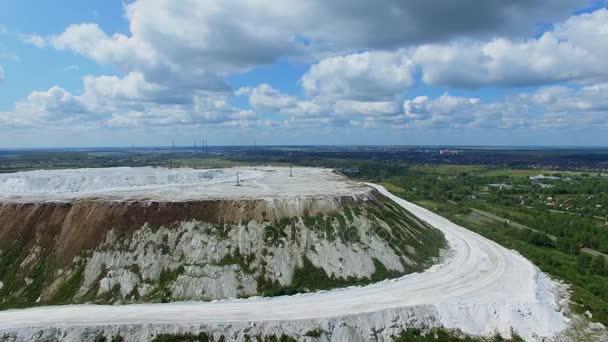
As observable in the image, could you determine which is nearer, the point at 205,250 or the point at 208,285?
the point at 208,285

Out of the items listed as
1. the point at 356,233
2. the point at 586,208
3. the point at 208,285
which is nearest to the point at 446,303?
the point at 356,233

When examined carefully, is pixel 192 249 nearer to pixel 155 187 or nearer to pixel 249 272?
pixel 249 272

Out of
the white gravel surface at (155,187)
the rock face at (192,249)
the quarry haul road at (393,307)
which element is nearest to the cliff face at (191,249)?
the rock face at (192,249)

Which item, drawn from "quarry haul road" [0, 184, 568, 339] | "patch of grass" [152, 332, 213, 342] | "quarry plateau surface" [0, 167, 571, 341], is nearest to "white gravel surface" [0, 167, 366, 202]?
"quarry plateau surface" [0, 167, 571, 341]

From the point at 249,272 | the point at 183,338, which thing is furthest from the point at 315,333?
the point at 249,272

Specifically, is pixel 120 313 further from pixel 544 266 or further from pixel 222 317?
pixel 544 266
